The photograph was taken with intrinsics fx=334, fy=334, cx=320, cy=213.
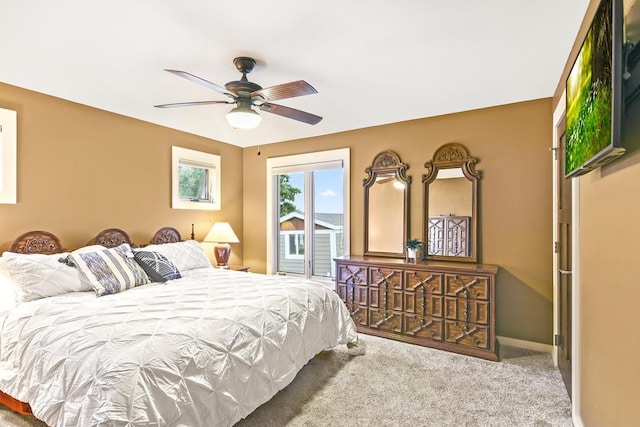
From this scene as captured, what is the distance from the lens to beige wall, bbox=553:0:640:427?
119 cm

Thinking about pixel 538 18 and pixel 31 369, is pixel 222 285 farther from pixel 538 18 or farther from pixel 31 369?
pixel 538 18

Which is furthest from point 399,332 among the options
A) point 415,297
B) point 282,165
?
point 282,165

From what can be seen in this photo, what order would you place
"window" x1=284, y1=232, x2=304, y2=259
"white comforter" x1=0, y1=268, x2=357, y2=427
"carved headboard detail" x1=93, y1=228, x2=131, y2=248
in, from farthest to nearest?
1. "window" x1=284, y1=232, x2=304, y2=259
2. "carved headboard detail" x1=93, y1=228, x2=131, y2=248
3. "white comforter" x1=0, y1=268, x2=357, y2=427

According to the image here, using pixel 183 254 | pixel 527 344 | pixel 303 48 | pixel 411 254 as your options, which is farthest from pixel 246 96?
pixel 527 344

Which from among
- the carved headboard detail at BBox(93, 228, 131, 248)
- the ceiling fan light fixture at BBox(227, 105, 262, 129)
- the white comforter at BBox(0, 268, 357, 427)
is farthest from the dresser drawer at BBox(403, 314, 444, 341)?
the carved headboard detail at BBox(93, 228, 131, 248)

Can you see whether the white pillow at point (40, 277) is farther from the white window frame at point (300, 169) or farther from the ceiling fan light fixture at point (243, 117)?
the white window frame at point (300, 169)

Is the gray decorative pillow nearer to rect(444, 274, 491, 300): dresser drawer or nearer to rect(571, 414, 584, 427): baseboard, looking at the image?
rect(444, 274, 491, 300): dresser drawer

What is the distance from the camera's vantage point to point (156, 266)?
124 inches

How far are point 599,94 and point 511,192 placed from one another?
2.24m

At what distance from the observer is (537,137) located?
10.7 ft

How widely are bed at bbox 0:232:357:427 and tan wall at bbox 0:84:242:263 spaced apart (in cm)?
30

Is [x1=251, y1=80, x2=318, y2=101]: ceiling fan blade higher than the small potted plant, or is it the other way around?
[x1=251, y1=80, x2=318, y2=101]: ceiling fan blade

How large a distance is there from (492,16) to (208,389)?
2576 millimetres

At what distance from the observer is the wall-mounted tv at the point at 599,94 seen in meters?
1.14
